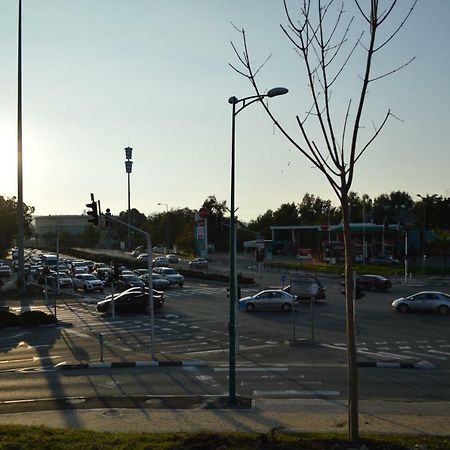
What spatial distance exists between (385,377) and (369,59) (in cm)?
1166

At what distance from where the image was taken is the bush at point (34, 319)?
3275 centimetres

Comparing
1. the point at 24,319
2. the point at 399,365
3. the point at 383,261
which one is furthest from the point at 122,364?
the point at 383,261

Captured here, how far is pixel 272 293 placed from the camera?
37.8 metres

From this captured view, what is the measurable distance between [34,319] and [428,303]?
2209cm

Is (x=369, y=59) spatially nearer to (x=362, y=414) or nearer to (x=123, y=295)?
(x=362, y=414)

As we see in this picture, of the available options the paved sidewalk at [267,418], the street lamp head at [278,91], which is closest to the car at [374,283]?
the paved sidewalk at [267,418]

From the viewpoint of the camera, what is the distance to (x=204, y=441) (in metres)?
10.1

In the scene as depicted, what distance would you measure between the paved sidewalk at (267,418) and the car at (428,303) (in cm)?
2111

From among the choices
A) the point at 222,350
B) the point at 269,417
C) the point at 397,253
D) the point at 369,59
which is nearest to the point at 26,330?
the point at 222,350

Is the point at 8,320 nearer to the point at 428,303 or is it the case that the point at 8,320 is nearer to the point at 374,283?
the point at 428,303

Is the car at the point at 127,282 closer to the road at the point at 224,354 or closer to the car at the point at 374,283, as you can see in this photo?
the road at the point at 224,354

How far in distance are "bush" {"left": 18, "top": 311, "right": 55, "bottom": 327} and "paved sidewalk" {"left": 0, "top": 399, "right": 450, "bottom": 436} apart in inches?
744

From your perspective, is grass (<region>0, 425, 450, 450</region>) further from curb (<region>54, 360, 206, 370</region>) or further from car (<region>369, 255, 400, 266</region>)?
car (<region>369, 255, 400, 266</region>)

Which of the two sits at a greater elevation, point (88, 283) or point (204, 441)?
point (204, 441)
